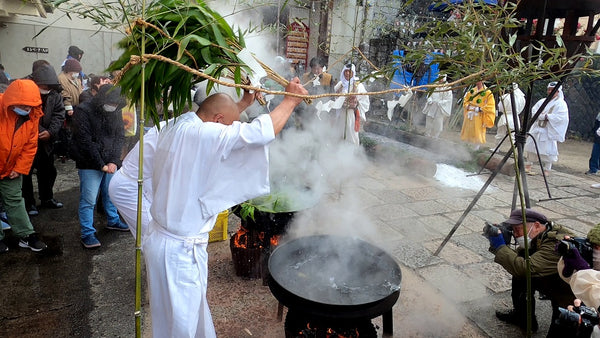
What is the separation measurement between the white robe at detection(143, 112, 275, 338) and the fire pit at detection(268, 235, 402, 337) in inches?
27.8

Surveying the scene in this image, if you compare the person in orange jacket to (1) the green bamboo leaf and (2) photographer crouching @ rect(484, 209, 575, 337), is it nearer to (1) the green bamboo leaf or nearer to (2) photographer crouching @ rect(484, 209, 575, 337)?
(1) the green bamboo leaf

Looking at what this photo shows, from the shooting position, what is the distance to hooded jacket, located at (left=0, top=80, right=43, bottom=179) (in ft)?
13.8

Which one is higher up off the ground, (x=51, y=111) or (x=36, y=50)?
(x=36, y=50)

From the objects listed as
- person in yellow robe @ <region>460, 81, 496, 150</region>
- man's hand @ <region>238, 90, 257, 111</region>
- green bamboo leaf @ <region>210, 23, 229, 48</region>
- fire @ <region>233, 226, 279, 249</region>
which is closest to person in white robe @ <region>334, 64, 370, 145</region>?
person in yellow robe @ <region>460, 81, 496, 150</region>

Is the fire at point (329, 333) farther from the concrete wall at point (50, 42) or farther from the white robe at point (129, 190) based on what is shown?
the concrete wall at point (50, 42)

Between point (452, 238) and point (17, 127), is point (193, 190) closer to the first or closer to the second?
point (17, 127)

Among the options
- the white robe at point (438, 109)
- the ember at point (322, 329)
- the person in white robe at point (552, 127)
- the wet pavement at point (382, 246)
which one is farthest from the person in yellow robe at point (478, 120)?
the ember at point (322, 329)

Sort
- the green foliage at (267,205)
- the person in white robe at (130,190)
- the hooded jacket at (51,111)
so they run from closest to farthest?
1. the person in white robe at (130,190)
2. the green foliage at (267,205)
3. the hooded jacket at (51,111)

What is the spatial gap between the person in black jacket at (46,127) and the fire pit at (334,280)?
4.28 m

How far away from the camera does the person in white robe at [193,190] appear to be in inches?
92.4

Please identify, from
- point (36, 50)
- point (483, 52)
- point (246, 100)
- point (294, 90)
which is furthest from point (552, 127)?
point (36, 50)

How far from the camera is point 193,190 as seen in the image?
Answer: 2422 mm

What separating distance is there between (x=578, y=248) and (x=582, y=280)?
1.39 feet

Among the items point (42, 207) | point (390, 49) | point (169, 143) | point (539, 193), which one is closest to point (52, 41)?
point (42, 207)
